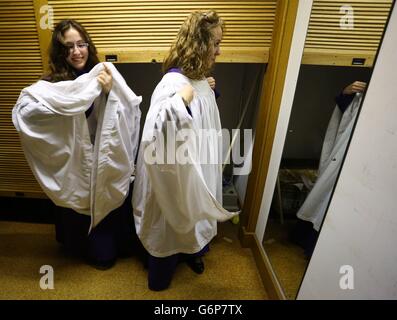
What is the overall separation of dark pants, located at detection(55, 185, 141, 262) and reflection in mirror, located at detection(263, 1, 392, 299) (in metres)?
0.89

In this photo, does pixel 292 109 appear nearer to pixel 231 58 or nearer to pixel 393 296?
pixel 231 58

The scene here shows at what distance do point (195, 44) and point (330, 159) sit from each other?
0.75 m

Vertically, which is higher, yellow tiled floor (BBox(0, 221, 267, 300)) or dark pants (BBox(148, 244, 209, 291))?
dark pants (BBox(148, 244, 209, 291))

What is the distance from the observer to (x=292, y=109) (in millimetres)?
1253

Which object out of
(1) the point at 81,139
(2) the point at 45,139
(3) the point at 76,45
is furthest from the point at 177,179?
(3) the point at 76,45

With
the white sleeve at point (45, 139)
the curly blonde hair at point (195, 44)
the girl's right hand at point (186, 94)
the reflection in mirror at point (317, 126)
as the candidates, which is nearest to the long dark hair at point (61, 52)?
the white sleeve at point (45, 139)

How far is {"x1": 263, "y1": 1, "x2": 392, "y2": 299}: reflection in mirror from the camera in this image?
2.65 ft

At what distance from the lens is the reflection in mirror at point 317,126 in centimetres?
81

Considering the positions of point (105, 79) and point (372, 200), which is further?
point (105, 79)

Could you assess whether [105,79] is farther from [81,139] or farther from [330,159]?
[330,159]

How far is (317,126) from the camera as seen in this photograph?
43.5 inches

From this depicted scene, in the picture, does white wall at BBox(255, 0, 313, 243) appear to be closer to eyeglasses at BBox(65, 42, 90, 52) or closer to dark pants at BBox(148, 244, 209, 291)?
dark pants at BBox(148, 244, 209, 291)

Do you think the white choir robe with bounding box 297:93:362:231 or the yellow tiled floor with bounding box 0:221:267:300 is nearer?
the white choir robe with bounding box 297:93:362:231

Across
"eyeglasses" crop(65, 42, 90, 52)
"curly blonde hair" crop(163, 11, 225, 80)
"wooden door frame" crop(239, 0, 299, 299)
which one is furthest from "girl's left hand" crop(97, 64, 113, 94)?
"wooden door frame" crop(239, 0, 299, 299)
